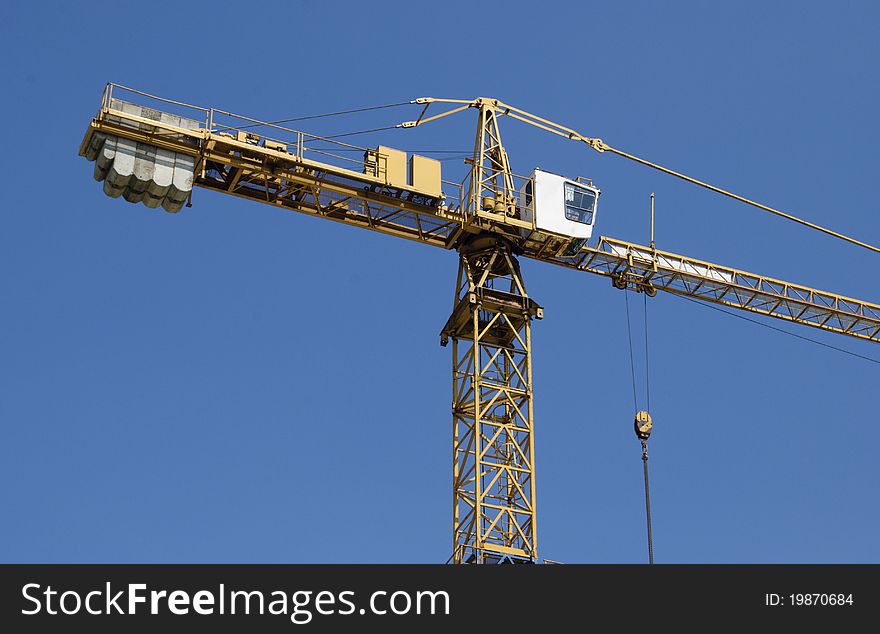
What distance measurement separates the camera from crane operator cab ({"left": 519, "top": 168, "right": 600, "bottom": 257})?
70188mm

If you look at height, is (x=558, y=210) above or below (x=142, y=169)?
above

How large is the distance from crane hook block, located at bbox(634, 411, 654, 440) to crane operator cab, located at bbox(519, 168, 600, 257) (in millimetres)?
9080

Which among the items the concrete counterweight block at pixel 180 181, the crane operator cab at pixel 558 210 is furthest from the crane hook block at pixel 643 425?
the concrete counterweight block at pixel 180 181

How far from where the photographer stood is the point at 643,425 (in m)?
65.8

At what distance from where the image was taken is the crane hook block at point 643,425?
6531 centimetres

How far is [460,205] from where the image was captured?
69375 mm

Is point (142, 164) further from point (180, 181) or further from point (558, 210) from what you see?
point (558, 210)

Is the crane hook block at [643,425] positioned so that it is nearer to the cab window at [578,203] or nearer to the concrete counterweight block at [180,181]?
the cab window at [578,203]

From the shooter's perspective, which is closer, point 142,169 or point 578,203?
point 142,169

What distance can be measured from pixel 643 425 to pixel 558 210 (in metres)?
10.6

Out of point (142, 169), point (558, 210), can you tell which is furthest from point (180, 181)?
point (558, 210)
